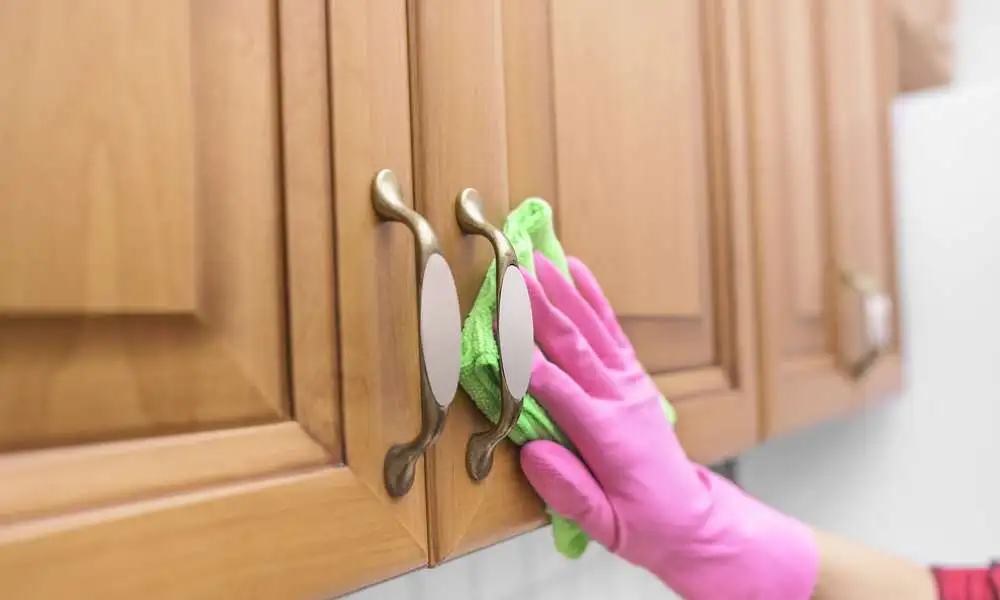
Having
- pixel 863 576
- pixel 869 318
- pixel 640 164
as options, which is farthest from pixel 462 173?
pixel 869 318

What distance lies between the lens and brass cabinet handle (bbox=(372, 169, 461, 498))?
16.1 inches

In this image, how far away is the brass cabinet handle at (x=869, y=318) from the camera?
1009 millimetres

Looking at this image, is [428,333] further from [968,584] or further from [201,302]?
[968,584]

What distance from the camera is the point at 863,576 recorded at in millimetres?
720

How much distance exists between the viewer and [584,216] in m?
0.57

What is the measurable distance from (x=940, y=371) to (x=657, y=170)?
2.42ft

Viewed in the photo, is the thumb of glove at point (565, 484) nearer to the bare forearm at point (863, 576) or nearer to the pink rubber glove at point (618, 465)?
the pink rubber glove at point (618, 465)

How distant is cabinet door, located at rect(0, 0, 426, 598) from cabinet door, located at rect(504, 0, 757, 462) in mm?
121

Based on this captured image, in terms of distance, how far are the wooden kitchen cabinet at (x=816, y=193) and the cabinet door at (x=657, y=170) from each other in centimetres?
5

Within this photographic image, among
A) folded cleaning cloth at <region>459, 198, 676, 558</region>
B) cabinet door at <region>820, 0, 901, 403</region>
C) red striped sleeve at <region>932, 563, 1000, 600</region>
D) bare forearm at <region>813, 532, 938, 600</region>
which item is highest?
cabinet door at <region>820, 0, 901, 403</region>

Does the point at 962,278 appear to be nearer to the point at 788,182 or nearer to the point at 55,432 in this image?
the point at 788,182

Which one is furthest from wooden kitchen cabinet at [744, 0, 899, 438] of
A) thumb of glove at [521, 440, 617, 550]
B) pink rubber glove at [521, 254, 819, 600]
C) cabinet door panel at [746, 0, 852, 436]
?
thumb of glove at [521, 440, 617, 550]

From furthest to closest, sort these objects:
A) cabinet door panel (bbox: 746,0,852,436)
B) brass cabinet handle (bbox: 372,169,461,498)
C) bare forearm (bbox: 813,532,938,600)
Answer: cabinet door panel (bbox: 746,0,852,436) < bare forearm (bbox: 813,532,938,600) < brass cabinet handle (bbox: 372,169,461,498)

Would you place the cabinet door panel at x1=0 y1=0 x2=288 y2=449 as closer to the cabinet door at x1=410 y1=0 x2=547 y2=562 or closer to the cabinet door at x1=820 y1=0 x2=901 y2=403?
the cabinet door at x1=410 y1=0 x2=547 y2=562
